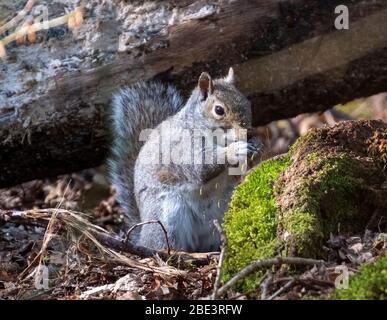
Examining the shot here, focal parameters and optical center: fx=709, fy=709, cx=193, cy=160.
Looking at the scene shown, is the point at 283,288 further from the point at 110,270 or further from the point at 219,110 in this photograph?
the point at 219,110

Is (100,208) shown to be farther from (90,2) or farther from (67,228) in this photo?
(67,228)

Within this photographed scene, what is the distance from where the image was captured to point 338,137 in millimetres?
2949

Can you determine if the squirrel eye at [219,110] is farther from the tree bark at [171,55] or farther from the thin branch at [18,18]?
the thin branch at [18,18]

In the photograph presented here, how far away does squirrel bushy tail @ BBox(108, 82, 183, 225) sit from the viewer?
3.79 m

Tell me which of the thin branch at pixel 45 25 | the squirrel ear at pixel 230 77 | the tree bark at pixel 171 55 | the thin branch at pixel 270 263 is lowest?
the thin branch at pixel 270 263

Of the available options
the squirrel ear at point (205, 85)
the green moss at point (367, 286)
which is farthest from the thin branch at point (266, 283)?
the squirrel ear at point (205, 85)

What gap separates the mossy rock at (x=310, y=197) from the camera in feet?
8.38

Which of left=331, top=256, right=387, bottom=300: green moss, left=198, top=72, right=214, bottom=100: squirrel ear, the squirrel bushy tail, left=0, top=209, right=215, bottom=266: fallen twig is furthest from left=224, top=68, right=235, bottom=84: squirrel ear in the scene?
left=331, top=256, right=387, bottom=300: green moss

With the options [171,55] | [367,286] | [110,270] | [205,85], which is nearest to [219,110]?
[205,85]

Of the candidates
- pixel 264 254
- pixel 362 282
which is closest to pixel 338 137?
pixel 264 254

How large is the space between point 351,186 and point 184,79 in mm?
1399

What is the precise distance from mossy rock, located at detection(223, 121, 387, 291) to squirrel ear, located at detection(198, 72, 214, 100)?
0.65 m

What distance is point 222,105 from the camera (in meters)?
3.46

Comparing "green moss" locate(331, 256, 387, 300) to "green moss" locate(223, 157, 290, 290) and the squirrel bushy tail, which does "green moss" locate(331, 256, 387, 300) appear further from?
the squirrel bushy tail
